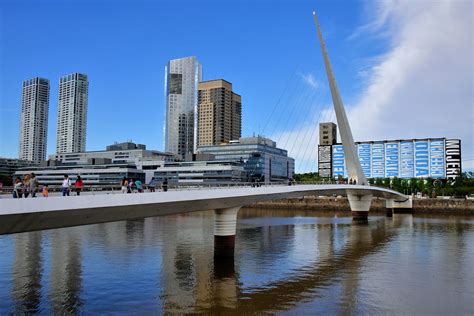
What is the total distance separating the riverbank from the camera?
Result: 244ft

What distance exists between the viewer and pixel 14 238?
33500mm

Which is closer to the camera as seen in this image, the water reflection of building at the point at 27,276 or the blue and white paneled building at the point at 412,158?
the water reflection of building at the point at 27,276

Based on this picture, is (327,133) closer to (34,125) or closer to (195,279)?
(34,125)

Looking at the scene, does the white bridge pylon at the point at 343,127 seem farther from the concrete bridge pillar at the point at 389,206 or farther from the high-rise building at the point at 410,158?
→ the high-rise building at the point at 410,158

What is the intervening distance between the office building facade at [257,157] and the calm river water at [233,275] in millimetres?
Result: 81622

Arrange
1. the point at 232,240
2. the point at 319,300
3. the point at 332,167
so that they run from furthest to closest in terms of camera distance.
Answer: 1. the point at 332,167
2. the point at 232,240
3. the point at 319,300

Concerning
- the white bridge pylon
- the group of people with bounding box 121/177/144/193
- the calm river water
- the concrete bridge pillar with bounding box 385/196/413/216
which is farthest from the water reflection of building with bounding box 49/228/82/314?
the concrete bridge pillar with bounding box 385/196/413/216

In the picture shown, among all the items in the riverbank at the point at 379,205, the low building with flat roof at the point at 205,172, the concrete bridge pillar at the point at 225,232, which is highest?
the low building with flat roof at the point at 205,172

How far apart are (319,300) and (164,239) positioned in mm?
19490

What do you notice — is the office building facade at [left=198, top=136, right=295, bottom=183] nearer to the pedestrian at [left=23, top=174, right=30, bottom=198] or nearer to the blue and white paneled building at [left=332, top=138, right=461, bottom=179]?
the blue and white paneled building at [left=332, top=138, right=461, bottom=179]

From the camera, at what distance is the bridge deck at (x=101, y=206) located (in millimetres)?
12897

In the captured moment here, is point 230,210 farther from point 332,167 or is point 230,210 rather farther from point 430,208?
point 332,167

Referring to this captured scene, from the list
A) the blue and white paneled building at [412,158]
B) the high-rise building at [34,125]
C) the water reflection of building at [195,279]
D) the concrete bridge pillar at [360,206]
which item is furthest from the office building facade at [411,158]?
the high-rise building at [34,125]

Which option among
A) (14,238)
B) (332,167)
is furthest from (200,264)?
(332,167)
